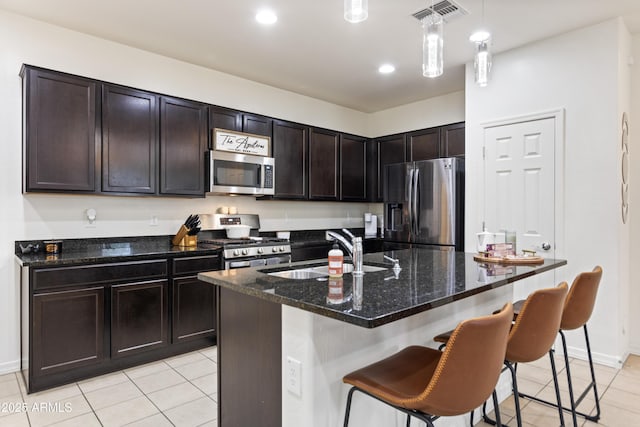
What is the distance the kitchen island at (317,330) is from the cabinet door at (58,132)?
1990mm

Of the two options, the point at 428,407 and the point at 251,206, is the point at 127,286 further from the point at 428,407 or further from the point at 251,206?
the point at 428,407

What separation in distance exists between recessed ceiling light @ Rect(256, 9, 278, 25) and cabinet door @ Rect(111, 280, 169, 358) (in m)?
2.30

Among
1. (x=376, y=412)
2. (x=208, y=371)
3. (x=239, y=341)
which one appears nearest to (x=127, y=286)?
(x=208, y=371)

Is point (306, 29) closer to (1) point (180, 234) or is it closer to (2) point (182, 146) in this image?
(2) point (182, 146)

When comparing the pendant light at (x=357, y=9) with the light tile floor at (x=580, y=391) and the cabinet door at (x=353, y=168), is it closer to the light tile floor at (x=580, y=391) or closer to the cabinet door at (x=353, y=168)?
the light tile floor at (x=580, y=391)

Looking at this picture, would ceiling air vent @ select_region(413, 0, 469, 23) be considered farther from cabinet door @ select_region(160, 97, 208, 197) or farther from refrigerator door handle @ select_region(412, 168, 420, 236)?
cabinet door @ select_region(160, 97, 208, 197)

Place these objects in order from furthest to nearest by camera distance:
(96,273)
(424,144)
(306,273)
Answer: (424,144) < (96,273) < (306,273)

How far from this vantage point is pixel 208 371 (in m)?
3.02

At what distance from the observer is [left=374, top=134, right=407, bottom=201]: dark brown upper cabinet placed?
206 inches

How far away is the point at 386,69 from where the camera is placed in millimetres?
4176

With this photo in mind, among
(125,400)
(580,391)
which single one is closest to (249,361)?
(125,400)

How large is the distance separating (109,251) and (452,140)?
387 cm

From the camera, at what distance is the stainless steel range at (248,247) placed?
3627 millimetres

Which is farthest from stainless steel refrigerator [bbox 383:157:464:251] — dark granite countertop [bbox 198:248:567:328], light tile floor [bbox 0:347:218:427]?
light tile floor [bbox 0:347:218:427]
